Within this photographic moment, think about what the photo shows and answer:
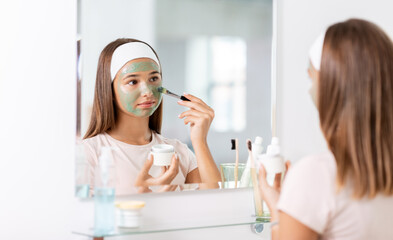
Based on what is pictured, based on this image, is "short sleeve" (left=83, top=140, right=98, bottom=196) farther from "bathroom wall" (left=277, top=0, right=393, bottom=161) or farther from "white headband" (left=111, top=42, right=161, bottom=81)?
"bathroom wall" (left=277, top=0, right=393, bottom=161)

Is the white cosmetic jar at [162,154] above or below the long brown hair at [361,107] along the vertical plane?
below

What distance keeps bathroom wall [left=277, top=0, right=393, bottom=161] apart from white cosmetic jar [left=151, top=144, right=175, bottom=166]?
0.37 meters

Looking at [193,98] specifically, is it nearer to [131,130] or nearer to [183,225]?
[131,130]

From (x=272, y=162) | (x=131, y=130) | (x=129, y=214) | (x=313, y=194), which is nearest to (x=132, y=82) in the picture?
(x=131, y=130)

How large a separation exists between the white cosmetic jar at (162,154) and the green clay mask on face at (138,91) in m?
0.09

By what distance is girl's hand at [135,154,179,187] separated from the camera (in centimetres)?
131

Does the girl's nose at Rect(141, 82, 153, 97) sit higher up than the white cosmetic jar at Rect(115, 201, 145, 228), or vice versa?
the girl's nose at Rect(141, 82, 153, 97)

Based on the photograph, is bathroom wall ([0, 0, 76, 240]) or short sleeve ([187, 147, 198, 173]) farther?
short sleeve ([187, 147, 198, 173])

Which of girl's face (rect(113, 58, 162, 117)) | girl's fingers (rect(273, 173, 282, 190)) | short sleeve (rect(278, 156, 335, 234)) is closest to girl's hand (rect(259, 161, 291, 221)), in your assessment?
girl's fingers (rect(273, 173, 282, 190))

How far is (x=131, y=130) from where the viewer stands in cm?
133

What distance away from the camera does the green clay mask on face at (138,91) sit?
130 centimetres

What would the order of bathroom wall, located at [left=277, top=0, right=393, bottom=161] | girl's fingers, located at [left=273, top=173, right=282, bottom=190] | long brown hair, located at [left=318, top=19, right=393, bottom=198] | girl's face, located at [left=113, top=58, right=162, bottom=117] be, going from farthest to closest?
bathroom wall, located at [left=277, top=0, right=393, bottom=161] < girl's fingers, located at [left=273, top=173, right=282, bottom=190] < girl's face, located at [left=113, top=58, right=162, bottom=117] < long brown hair, located at [left=318, top=19, right=393, bottom=198]

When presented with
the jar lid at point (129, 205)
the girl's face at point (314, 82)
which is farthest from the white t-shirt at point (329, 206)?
the jar lid at point (129, 205)

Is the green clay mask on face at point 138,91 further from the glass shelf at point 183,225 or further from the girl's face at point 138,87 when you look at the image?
the glass shelf at point 183,225
